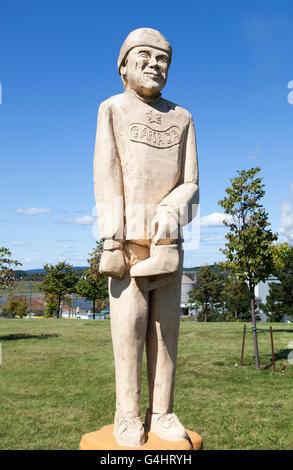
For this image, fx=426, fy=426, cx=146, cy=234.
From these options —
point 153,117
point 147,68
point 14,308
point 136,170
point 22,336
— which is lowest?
point 22,336

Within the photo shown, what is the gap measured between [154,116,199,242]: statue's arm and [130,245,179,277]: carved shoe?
0.34ft

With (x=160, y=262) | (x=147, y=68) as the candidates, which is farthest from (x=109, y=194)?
(x=147, y=68)

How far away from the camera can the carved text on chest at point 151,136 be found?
3.39 meters

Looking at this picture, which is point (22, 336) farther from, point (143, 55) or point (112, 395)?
point (143, 55)

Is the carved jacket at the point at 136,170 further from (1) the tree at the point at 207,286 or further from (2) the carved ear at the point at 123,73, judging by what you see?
(1) the tree at the point at 207,286

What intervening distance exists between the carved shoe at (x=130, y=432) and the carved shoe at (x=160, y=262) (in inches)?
43.9

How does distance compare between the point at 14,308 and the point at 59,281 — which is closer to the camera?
the point at 59,281

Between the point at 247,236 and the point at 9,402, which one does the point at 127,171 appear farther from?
the point at 247,236

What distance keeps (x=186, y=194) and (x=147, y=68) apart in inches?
42.2

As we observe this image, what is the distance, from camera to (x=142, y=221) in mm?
3320

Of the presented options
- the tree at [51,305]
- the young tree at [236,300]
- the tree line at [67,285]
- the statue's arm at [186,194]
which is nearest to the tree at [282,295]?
the young tree at [236,300]

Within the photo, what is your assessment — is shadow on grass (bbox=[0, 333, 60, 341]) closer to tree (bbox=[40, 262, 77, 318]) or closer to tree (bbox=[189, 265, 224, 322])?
tree (bbox=[40, 262, 77, 318])

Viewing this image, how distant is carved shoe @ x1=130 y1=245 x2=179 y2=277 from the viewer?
3.17m
